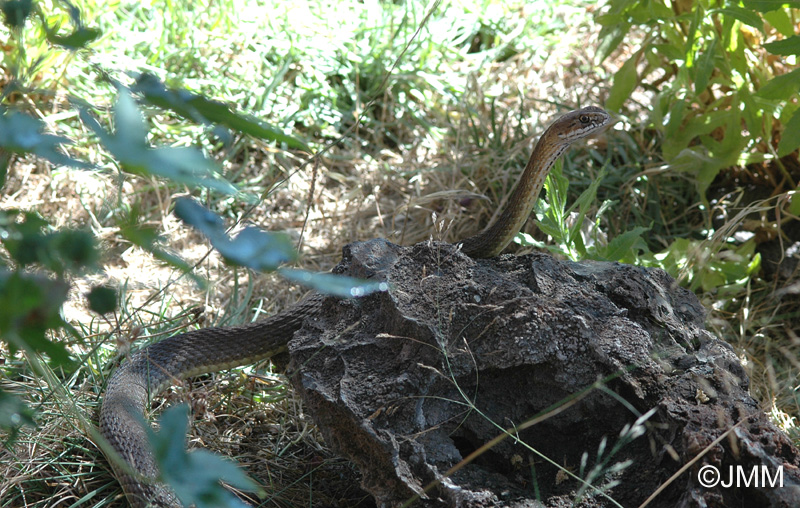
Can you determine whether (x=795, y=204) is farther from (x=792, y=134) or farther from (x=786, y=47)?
(x=786, y=47)

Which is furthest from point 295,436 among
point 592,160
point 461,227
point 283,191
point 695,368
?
point 592,160

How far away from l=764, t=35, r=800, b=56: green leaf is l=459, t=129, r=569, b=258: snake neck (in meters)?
0.96

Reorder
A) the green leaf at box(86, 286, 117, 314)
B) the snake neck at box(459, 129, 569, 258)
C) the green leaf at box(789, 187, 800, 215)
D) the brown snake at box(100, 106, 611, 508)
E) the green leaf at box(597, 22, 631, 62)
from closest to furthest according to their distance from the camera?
the green leaf at box(86, 286, 117, 314), the brown snake at box(100, 106, 611, 508), the snake neck at box(459, 129, 569, 258), the green leaf at box(789, 187, 800, 215), the green leaf at box(597, 22, 631, 62)

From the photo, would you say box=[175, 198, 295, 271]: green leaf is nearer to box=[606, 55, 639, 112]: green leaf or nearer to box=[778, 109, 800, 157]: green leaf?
box=[778, 109, 800, 157]: green leaf

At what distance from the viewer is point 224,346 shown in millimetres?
3184

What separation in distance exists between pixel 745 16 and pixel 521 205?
1.29m

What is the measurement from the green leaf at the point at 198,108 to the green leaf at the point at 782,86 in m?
2.87

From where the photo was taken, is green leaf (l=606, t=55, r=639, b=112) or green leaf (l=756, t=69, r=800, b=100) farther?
green leaf (l=606, t=55, r=639, b=112)

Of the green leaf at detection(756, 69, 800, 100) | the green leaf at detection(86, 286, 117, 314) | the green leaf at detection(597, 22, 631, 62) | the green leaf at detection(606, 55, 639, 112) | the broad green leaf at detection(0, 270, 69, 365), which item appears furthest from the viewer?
the green leaf at detection(606, 55, 639, 112)

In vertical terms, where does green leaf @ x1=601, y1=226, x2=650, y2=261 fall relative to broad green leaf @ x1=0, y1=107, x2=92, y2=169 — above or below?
below

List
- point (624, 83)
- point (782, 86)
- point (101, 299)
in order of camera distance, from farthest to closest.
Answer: point (624, 83) < point (782, 86) < point (101, 299)

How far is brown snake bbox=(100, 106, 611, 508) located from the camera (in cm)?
264

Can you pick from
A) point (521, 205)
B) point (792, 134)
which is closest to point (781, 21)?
point (792, 134)

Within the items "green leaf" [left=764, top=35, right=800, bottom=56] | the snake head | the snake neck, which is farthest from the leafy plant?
the snake neck
